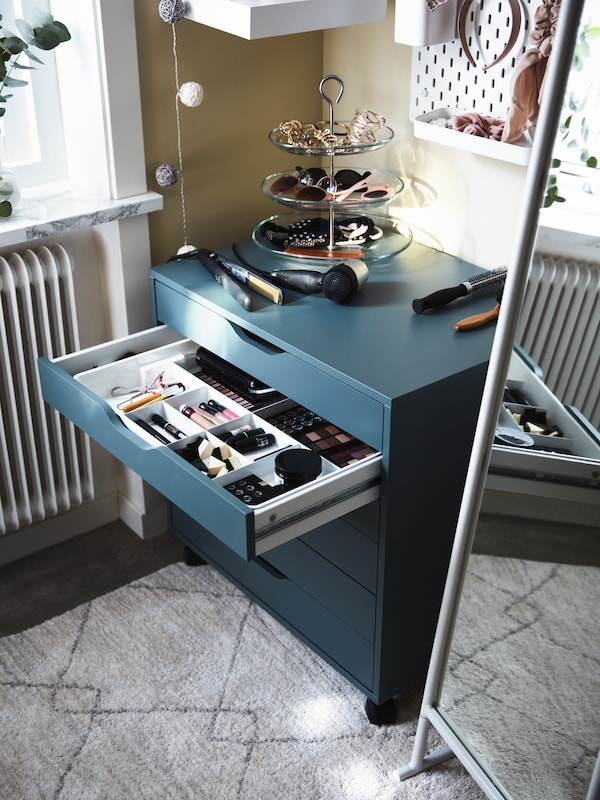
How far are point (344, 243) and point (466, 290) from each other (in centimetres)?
34

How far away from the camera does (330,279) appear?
5.95 ft

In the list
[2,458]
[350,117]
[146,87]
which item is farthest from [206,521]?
[350,117]

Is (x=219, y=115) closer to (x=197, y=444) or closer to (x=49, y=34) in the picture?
(x=49, y=34)

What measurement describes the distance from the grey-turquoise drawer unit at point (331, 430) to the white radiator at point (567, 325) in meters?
0.26

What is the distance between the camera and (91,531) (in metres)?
2.47

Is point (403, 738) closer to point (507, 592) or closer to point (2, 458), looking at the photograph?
point (507, 592)

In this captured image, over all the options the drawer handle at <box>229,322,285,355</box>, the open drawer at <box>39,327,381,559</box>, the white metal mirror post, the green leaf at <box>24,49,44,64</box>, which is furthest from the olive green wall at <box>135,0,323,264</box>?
the white metal mirror post

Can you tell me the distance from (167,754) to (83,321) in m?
1.00

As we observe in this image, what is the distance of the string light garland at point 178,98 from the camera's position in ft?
5.99

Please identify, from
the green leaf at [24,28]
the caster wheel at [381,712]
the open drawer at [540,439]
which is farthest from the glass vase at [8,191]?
the caster wheel at [381,712]

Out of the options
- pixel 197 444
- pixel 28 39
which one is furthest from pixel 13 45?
pixel 197 444

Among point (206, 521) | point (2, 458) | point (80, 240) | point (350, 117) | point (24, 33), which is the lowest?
point (2, 458)

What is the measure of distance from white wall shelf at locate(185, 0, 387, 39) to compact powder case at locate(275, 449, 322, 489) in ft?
2.63

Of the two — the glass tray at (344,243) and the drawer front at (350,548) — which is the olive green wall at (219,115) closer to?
the glass tray at (344,243)
